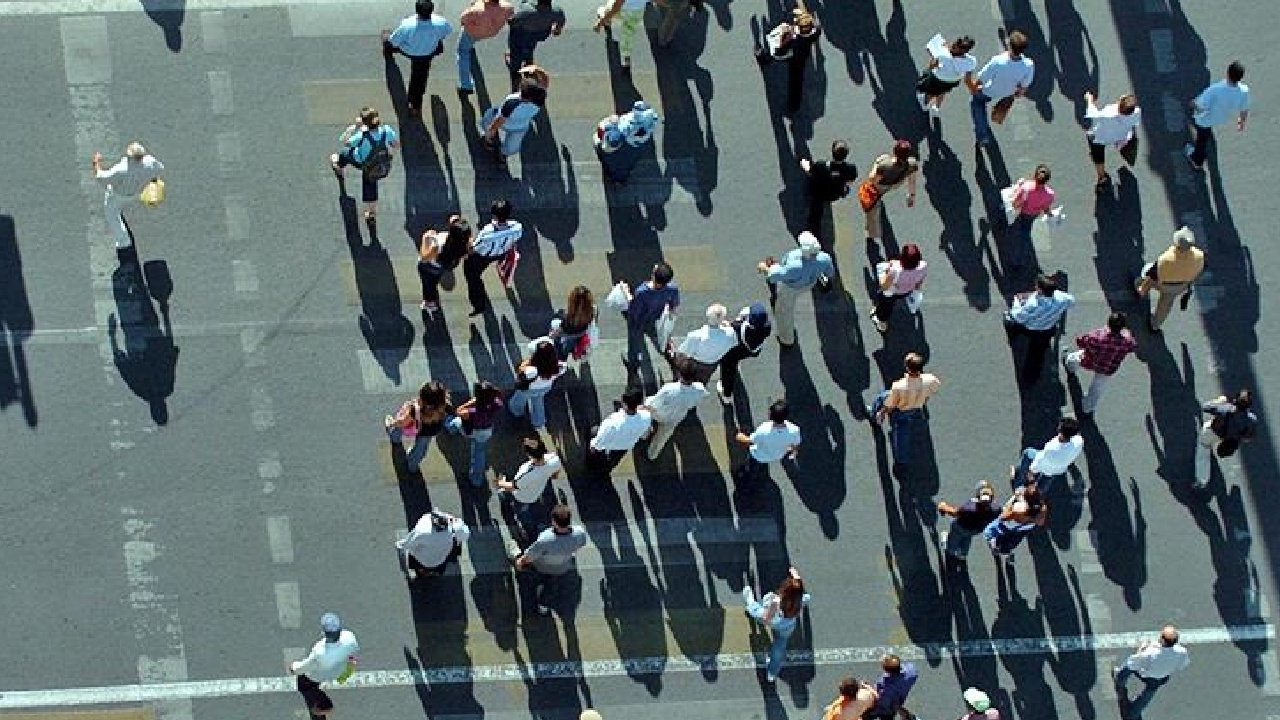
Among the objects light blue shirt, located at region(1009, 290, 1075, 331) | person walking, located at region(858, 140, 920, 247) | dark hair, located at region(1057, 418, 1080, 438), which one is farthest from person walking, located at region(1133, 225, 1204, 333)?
person walking, located at region(858, 140, 920, 247)

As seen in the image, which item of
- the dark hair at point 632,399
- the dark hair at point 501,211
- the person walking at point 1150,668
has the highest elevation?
the dark hair at point 501,211

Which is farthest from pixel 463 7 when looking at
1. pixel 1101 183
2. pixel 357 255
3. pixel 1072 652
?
pixel 1072 652

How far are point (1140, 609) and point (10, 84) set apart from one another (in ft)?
45.2

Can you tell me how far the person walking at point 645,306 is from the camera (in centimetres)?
2656

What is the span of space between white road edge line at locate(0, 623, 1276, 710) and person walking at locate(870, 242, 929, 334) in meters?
3.81

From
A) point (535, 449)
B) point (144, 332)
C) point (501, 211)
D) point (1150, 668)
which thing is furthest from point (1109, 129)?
point (144, 332)

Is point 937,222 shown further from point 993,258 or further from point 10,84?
point 10,84

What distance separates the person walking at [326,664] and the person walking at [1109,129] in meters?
10.3

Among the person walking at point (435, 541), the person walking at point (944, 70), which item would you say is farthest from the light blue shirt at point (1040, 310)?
the person walking at point (435, 541)

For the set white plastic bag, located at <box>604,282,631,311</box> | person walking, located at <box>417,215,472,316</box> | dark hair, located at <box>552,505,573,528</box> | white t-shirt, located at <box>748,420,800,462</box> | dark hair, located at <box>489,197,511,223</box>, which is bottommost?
dark hair, located at <box>552,505,573,528</box>

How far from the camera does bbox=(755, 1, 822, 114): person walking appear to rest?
28578 millimetres

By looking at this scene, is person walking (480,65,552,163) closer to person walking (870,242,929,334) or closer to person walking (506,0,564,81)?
person walking (506,0,564,81)

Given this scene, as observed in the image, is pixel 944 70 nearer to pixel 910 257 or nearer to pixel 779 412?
pixel 910 257

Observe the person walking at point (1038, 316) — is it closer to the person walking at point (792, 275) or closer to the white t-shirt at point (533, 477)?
the person walking at point (792, 275)
